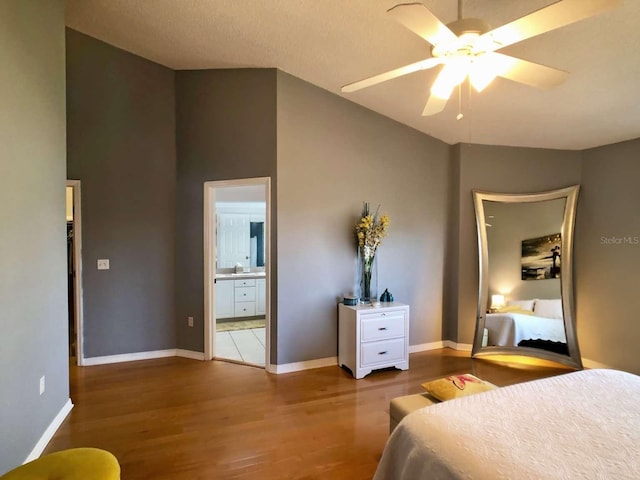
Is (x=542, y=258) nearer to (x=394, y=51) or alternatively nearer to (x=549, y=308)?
(x=549, y=308)

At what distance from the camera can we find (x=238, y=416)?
9.29ft

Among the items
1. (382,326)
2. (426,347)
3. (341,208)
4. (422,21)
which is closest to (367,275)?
(382,326)

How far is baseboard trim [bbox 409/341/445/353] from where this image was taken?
14.4 feet

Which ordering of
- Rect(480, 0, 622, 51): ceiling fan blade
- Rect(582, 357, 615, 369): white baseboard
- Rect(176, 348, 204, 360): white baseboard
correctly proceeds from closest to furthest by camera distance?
Rect(480, 0, 622, 51): ceiling fan blade < Rect(582, 357, 615, 369): white baseboard < Rect(176, 348, 204, 360): white baseboard

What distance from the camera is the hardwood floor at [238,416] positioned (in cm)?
226

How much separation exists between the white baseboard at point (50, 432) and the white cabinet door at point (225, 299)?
2959mm

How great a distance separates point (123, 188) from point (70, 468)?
10.3ft

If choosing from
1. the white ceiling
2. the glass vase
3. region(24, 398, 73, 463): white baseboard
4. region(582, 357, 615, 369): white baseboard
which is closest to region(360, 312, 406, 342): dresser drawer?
the glass vase

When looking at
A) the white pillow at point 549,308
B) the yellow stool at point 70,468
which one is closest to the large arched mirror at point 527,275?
the white pillow at point 549,308

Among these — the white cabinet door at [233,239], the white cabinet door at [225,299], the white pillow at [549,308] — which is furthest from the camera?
the white cabinet door at [233,239]

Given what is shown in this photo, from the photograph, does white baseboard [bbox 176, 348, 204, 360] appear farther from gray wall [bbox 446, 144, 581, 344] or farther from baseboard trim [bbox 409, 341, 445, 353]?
gray wall [bbox 446, 144, 581, 344]

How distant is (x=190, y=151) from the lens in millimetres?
4109

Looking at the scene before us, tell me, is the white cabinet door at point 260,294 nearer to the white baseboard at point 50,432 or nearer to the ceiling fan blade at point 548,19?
the white baseboard at point 50,432

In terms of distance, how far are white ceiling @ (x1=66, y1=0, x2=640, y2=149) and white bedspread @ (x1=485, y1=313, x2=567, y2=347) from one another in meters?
2.00
